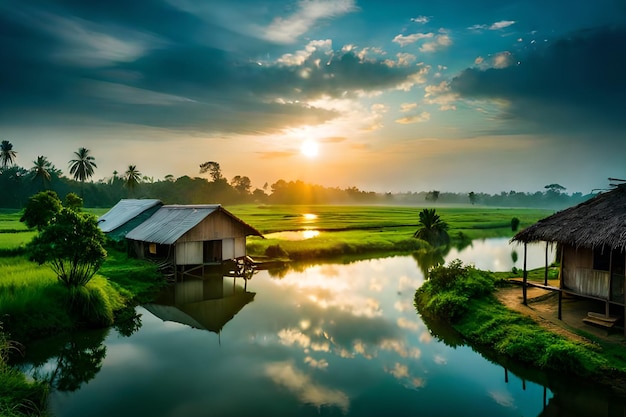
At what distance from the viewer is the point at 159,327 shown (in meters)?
15.5

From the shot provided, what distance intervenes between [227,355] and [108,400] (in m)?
3.62

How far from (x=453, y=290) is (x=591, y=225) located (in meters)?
5.49

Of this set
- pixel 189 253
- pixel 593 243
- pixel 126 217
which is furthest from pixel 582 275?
pixel 126 217

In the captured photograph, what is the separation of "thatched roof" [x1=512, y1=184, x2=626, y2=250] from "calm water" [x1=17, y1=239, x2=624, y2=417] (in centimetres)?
434

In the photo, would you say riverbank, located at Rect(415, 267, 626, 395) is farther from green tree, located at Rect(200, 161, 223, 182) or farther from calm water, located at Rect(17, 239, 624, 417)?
green tree, located at Rect(200, 161, 223, 182)

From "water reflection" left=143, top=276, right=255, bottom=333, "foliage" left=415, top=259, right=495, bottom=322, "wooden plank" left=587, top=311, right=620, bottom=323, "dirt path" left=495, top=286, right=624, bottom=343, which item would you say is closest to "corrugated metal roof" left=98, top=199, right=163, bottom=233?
"water reflection" left=143, top=276, right=255, bottom=333

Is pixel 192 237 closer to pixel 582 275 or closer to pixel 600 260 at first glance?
pixel 582 275

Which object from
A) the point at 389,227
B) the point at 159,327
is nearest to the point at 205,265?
the point at 159,327

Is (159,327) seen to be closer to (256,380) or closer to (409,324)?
(256,380)

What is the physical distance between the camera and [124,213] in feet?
102

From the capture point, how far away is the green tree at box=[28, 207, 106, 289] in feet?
47.4

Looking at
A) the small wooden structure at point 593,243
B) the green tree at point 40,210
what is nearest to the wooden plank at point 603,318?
the small wooden structure at point 593,243

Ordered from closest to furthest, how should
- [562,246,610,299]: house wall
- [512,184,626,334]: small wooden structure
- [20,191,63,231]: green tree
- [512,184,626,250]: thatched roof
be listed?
[512,184,626,250]: thatched roof
[512,184,626,334]: small wooden structure
[562,246,610,299]: house wall
[20,191,63,231]: green tree

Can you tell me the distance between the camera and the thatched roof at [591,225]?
1212 centimetres
